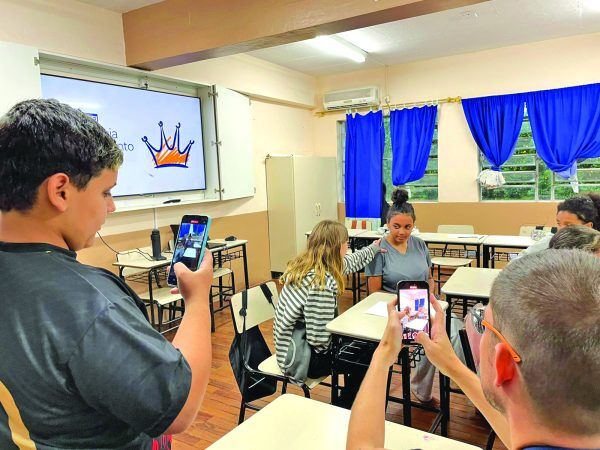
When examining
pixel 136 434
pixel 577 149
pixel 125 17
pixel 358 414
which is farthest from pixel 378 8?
pixel 577 149

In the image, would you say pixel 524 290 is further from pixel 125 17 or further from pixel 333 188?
pixel 333 188

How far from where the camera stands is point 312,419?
4.55ft

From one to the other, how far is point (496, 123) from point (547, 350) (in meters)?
5.99

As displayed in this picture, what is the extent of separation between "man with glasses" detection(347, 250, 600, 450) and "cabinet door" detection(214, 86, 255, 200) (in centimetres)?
472

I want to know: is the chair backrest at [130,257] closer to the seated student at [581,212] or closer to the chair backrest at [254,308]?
the chair backrest at [254,308]

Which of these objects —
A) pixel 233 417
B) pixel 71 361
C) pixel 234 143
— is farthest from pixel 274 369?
pixel 234 143

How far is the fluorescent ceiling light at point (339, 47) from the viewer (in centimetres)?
519

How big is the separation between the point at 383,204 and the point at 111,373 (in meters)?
6.37

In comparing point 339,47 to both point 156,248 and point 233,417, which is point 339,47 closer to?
point 156,248

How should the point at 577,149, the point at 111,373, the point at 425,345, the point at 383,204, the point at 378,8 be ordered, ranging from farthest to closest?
the point at 383,204 → the point at 577,149 → the point at 378,8 → the point at 425,345 → the point at 111,373

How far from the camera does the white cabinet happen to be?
20.3 ft

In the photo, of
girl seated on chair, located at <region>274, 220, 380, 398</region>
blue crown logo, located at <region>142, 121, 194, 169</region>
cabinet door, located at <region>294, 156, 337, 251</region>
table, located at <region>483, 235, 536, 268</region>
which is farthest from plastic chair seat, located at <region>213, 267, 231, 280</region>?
table, located at <region>483, 235, 536, 268</region>

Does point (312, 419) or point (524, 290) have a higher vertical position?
point (524, 290)

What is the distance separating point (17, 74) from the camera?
10.7 feet
